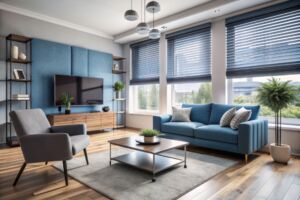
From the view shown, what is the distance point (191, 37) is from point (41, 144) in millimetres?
3994

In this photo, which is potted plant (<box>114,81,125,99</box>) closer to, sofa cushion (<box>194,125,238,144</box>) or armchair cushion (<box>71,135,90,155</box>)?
sofa cushion (<box>194,125,238,144</box>)

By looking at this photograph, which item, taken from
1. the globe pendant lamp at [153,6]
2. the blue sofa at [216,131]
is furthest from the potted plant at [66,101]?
the globe pendant lamp at [153,6]

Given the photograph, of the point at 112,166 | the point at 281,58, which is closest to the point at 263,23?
the point at 281,58

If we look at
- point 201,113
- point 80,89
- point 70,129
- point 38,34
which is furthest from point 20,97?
point 201,113

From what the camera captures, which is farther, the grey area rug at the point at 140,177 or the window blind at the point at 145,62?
the window blind at the point at 145,62

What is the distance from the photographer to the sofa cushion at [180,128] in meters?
3.71

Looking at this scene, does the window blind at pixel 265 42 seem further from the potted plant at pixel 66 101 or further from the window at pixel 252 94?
the potted plant at pixel 66 101

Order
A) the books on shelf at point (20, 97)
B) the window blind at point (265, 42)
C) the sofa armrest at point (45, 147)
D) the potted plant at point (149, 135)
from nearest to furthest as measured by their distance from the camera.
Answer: the sofa armrest at point (45, 147) → the potted plant at point (149, 135) → the window blind at point (265, 42) → the books on shelf at point (20, 97)

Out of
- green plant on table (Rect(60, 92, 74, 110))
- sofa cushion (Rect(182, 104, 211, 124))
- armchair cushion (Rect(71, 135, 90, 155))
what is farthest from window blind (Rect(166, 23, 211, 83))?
armchair cushion (Rect(71, 135, 90, 155))

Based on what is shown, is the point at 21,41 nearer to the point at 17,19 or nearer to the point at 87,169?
the point at 17,19

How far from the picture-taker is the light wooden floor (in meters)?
2.02

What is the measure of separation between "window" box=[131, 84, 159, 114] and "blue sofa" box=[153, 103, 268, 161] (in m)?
1.46

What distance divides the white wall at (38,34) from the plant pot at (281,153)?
500 cm

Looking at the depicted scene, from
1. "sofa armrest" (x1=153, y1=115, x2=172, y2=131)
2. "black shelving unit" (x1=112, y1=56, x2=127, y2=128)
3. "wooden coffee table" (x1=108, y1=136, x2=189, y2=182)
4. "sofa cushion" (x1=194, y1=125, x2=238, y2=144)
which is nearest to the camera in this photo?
"wooden coffee table" (x1=108, y1=136, x2=189, y2=182)
